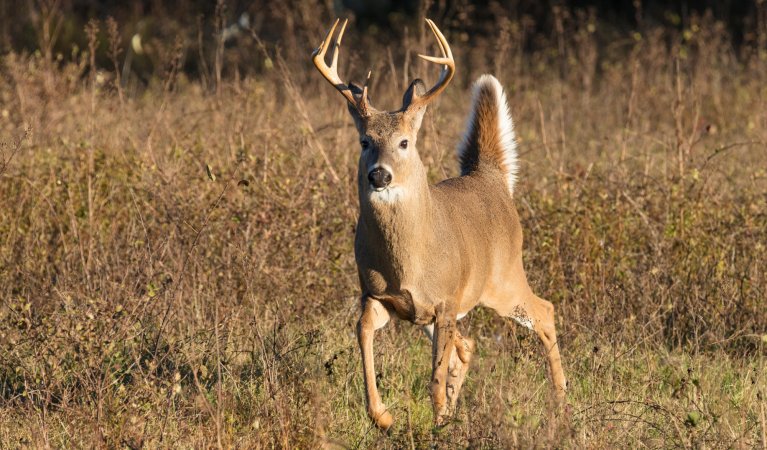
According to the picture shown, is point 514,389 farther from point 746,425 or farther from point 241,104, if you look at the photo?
point 241,104

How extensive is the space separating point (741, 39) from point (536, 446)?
12.1m

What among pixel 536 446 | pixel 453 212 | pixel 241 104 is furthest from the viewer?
pixel 241 104

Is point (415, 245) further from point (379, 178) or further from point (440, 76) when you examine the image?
point (440, 76)

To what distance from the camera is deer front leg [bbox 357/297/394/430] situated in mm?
4730

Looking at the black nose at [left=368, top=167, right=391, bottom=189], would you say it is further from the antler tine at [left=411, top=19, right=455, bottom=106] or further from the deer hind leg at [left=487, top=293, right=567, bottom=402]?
the deer hind leg at [left=487, top=293, right=567, bottom=402]

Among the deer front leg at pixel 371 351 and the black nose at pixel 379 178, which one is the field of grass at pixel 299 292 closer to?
the deer front leg at pixel 371 351

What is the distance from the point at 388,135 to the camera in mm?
4984

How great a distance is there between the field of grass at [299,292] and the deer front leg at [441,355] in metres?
0.12

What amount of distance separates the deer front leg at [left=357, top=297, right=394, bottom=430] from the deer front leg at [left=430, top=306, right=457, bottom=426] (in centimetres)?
20

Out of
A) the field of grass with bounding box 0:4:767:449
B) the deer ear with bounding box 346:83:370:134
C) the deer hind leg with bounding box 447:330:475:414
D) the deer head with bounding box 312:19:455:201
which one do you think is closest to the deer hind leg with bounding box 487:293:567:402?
the field of grass with bounding box 0:4:767:449

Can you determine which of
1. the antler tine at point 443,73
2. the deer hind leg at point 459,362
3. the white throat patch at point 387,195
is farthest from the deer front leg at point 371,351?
the antler tine at point 443,73

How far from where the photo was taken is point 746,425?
480 centimetres

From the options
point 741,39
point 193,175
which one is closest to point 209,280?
point 193,175

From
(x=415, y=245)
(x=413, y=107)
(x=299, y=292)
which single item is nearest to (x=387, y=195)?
(x=415, y=245)
